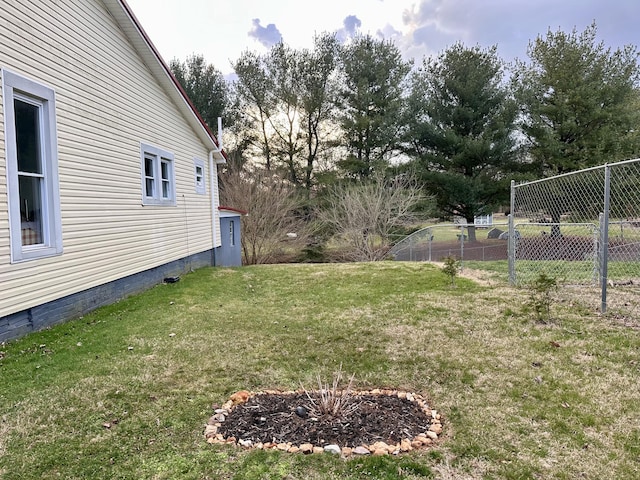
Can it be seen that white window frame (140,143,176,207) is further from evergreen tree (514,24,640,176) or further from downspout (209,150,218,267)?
evergreen tree (514,24,640,176)

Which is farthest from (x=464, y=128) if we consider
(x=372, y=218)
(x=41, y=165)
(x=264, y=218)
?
(x=41, y=165)

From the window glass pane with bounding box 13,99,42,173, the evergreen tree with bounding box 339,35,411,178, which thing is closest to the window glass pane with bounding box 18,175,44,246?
the window glass pane with bounding box 13,99,42,173

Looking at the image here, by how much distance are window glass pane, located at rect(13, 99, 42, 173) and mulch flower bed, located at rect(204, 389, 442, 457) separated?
400cm

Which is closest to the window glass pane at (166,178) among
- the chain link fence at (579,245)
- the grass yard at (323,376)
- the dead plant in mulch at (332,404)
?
the grass yard at (323,376)

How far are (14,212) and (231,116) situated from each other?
20.6m

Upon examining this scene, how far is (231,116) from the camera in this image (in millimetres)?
23719

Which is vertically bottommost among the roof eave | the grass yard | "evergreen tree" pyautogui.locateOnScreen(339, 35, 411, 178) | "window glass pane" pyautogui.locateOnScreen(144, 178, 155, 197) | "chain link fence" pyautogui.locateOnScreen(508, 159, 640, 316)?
the grass yard

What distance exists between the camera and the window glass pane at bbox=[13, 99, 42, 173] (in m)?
4.78

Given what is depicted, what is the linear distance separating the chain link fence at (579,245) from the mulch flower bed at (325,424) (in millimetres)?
3995

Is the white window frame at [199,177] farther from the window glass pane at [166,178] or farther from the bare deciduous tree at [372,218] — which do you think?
the bare deciduous tree at [372,218]

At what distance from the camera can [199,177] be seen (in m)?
11.6

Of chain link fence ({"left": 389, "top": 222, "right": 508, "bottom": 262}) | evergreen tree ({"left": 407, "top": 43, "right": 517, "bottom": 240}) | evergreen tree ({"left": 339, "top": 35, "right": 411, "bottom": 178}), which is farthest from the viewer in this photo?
evergreen tree ({"left": 339, "top": 35, "right": 411, "bottom": 178})

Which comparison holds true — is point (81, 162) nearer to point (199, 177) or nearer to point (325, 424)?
point (325, 424)

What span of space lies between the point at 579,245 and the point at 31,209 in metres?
10.2
